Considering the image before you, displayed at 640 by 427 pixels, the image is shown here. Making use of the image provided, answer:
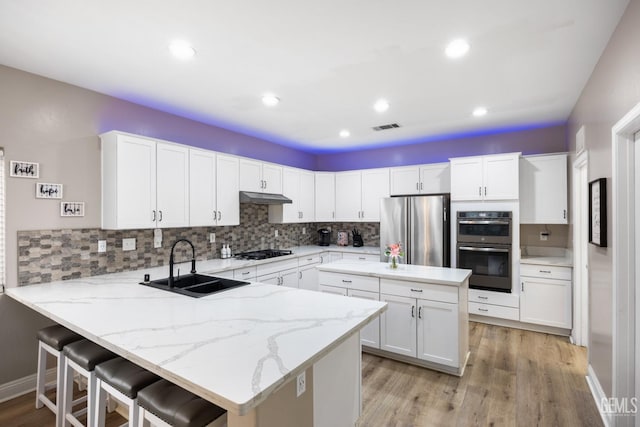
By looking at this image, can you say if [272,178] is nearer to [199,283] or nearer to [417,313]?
[199,283]

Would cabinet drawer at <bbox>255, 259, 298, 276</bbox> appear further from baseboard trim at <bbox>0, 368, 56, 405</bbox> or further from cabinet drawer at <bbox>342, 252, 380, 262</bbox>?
baseboard trim at <bbox>0, 368, 56, 405</bbox>

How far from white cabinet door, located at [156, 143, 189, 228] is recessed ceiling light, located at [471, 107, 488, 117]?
329 cm

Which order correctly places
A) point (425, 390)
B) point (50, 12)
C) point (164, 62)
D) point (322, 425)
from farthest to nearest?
point (425, 390)
point (164, 62)
point (50, 12)
point (322, 425)

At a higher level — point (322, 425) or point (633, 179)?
point (633, 179)

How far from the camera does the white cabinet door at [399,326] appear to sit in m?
2.94

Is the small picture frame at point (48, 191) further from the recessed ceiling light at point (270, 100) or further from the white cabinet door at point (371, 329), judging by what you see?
the white cabinet door at point (371, 329)

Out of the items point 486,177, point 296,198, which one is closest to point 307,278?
point 296,198

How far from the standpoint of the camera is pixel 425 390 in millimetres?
2605

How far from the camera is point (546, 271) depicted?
3816 mm

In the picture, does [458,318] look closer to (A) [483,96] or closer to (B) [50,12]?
(A) [483,96]

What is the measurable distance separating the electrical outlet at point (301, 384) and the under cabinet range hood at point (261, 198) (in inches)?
112

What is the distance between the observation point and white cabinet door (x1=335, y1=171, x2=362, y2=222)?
543 cm

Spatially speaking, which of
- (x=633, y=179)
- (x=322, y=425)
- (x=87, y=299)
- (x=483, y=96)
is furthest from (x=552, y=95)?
(x=87, y=299)

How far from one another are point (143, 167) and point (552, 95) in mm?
4096
